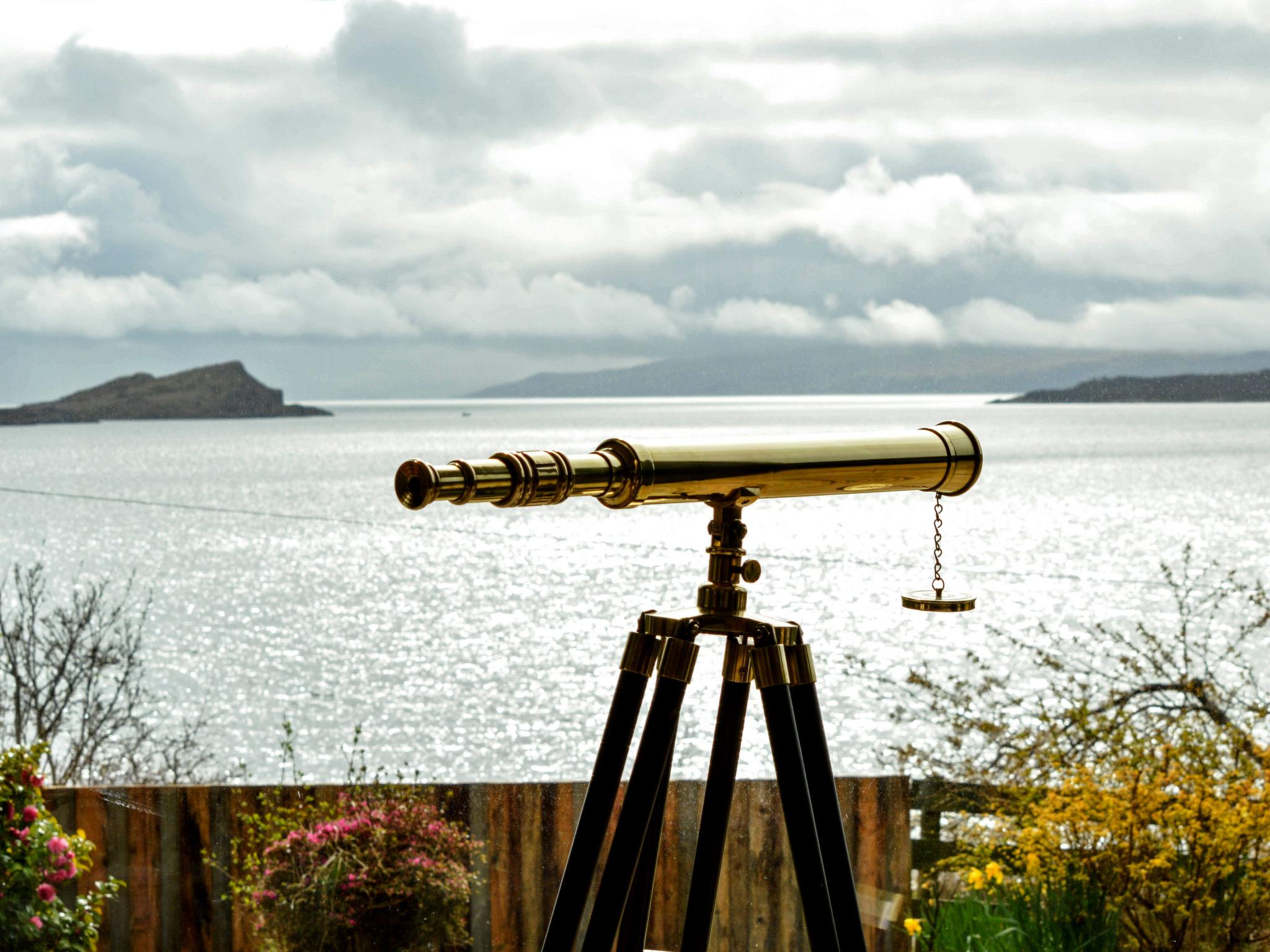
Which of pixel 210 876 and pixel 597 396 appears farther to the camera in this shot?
pixel 597 396

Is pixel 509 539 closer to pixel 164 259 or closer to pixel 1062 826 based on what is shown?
pixel 164 259

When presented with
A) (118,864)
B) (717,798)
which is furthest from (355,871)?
(717,798)

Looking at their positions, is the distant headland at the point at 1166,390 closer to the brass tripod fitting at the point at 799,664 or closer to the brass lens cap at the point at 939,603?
the brass lens cap at the point at 939,603

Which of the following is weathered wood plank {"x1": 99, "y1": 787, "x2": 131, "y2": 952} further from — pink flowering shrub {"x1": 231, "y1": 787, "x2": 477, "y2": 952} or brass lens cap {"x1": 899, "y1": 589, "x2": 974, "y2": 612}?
brass lens cap {"x1": 899, "y1": 589, "x2": 974, "y2": 612}

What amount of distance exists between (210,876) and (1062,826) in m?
1.60

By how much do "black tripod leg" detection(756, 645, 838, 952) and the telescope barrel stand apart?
14cm

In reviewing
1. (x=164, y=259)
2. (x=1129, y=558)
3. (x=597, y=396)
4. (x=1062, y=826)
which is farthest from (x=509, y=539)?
(x=1129, y=558)

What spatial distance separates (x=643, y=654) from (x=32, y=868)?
1.53m

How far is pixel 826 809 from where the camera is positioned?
1064 millimetres

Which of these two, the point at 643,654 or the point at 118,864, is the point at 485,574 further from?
the point at 643,654

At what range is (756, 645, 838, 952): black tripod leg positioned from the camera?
1.02m

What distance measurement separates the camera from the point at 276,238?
434 cm

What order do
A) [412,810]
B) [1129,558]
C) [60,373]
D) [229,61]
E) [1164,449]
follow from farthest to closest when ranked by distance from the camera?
[1129,558] → [1164,449] → [60,373] → [229,61] → [412,810]

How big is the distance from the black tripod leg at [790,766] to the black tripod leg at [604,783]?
9 cm
